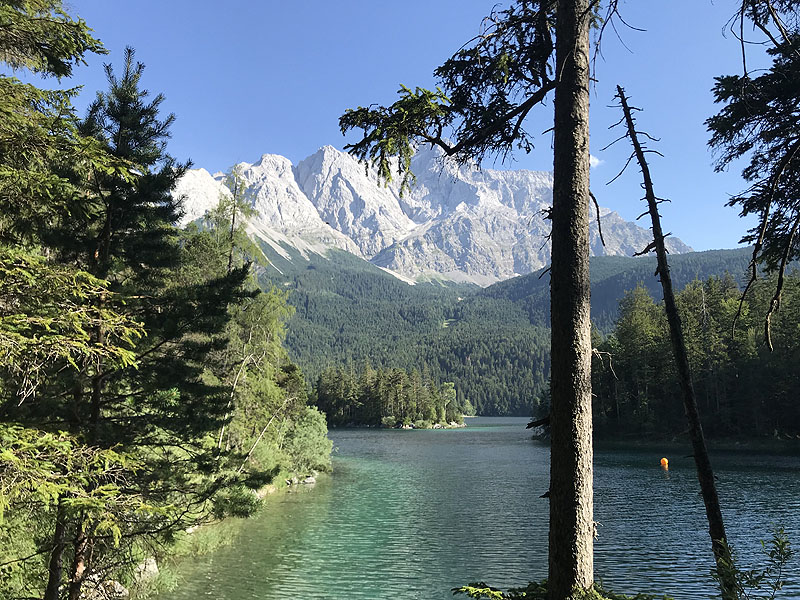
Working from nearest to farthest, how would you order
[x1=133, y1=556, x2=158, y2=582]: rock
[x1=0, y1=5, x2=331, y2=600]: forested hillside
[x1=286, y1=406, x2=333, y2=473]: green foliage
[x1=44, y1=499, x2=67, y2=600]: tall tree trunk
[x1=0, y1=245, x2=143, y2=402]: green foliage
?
[x1=0, y1=245, x2=143, y2=402]: green foliage → [x1=0, y1=5, x2=331, y2=600]: forested hillside → [x1=44, y1=499, x2=67, y2=600]: tall tree trunk → [x1=133, y1=556, x2=158, y2=582]: rock → [x1=286, y1=406, x2=333, y2=473]: green foliage

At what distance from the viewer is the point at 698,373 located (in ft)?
194

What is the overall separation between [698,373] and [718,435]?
720 centimetres

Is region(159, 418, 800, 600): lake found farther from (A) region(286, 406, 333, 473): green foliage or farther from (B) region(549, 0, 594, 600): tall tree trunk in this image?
(B) region(549, 0, 594, 600): tall tree trunk

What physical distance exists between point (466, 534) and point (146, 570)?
12.7m

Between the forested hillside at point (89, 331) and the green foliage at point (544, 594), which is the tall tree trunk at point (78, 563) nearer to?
the forested hillside at point (89, 331)

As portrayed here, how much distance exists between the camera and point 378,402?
118 meters

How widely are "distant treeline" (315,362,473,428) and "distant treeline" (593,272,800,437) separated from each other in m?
55.6

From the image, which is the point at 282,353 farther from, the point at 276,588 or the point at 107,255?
the point at 107,255

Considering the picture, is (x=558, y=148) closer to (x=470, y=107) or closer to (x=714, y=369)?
(x=470, y=107)

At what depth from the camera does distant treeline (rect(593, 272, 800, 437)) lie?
51.8 metres

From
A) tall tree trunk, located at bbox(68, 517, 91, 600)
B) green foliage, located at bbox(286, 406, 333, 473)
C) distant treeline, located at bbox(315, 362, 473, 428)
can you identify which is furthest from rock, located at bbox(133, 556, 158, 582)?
distant treeline, located at bbox(315, 362, 473, 428)

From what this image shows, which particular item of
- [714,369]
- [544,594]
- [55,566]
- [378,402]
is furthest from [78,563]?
[378,402]

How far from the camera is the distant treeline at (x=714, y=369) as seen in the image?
5175 cm

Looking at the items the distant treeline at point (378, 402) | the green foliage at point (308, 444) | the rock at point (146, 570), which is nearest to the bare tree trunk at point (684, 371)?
the rock at point (146, 570)
